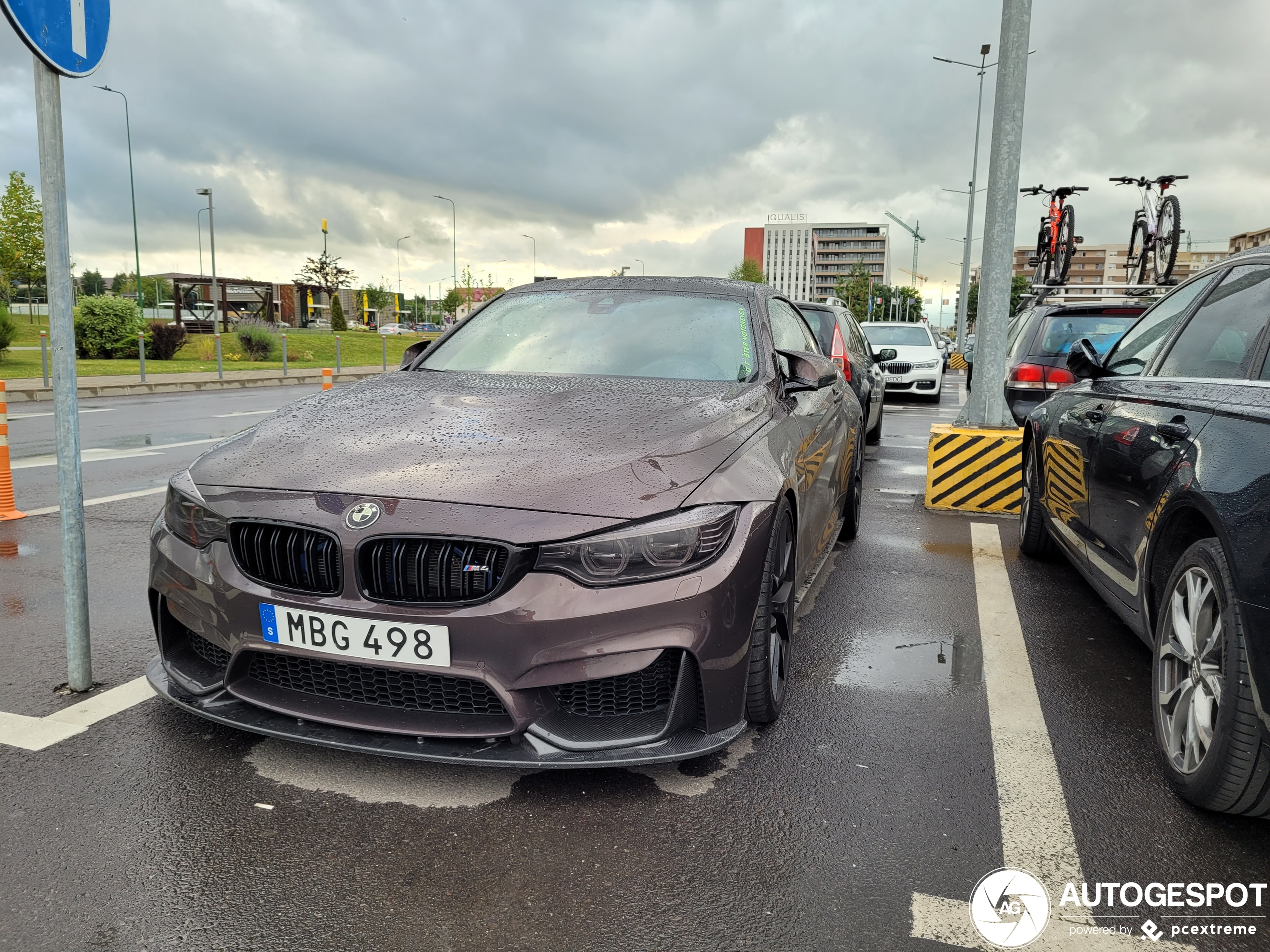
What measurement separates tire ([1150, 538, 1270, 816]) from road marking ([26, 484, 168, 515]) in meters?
6.18

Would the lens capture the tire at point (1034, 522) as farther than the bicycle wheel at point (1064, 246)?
No

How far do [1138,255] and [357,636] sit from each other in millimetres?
13102

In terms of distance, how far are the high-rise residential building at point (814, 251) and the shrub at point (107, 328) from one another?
141 meters

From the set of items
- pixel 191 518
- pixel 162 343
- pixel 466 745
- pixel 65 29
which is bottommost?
pixel 466 745

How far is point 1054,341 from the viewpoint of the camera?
8250mm

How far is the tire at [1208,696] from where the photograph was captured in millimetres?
2225

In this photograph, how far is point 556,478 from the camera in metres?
2.47

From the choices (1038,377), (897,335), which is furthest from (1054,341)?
(897,335)

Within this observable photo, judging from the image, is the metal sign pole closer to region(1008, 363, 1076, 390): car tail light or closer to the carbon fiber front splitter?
the carbon fiber front splitter

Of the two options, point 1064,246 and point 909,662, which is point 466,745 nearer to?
point 909,662

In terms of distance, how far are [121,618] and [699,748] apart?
9.62 ft

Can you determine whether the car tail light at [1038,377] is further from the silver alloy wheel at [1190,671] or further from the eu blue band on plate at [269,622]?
the eu blue band on plate at [269,622]

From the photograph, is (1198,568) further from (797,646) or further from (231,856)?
(231,856)

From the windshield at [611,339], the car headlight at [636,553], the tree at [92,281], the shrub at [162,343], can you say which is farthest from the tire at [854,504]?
the tree at [92,281]
